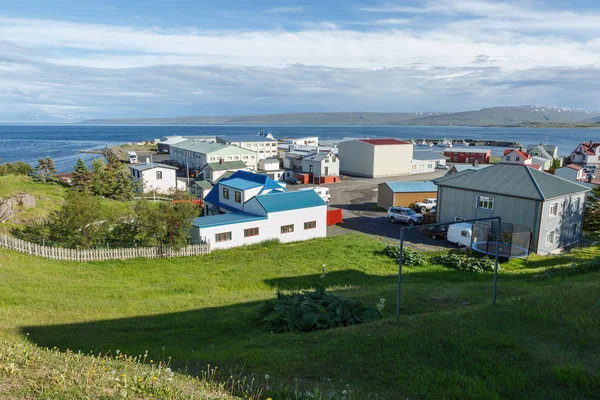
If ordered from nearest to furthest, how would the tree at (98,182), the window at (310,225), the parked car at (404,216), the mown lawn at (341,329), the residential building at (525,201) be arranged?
the mown lawn at (341,329), the residential building at (525,201), the window at (310,225), the parked car at (404,216), the tree at (98,182)

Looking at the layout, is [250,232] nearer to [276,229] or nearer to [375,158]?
Result: [276,229]

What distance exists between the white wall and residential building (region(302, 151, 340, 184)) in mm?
24423

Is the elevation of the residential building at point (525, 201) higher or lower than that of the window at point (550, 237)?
higher

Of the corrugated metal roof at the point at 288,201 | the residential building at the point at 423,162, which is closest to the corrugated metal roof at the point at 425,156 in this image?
the residential building at the point at 423,162

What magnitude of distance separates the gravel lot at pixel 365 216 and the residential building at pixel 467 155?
32942 mm

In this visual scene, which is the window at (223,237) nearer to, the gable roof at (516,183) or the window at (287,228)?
the window at (287,228)

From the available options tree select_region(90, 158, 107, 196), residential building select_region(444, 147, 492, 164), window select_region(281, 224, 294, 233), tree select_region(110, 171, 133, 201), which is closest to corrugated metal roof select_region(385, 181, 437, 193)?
window select_region(281, 224, 294, 233)

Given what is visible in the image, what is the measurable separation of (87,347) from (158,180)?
3725cm

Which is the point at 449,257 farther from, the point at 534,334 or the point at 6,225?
the point at 6,225

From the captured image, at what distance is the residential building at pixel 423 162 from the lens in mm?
64000

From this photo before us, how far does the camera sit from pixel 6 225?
25062 millimetres

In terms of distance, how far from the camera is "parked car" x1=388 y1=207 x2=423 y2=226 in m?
32.7

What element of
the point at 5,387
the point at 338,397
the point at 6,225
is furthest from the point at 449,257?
the point at 6,225

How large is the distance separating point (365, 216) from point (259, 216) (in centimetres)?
1125
